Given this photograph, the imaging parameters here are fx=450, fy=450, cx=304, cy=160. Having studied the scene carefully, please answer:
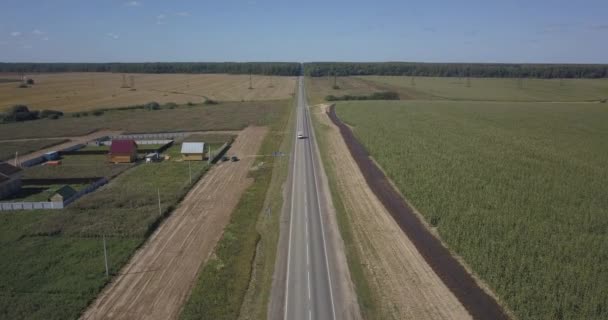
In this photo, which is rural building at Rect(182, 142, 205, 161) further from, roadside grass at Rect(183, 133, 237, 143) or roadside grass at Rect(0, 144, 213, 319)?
roadside grass at Rect(183, 133, 237, 143)

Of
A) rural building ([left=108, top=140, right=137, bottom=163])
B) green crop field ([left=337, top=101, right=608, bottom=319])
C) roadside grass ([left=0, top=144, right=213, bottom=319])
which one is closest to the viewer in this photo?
roadside grass ([left=0, top=144, right=213, bottom=319])

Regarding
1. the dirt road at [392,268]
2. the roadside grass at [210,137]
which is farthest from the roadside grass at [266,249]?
the roadside grass at [210,137]

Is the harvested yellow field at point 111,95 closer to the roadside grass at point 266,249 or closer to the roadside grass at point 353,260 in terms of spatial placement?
the roadside grass at point 266,249

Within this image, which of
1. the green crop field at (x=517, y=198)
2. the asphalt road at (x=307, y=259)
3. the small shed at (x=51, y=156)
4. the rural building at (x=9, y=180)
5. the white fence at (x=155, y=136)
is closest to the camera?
the asphalt road at (x=307, y=259)

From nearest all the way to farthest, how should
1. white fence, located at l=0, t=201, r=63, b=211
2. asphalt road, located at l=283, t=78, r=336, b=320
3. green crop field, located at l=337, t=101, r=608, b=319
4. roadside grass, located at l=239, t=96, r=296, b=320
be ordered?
1. asphalt road, located at l=283, t=78, r=336, b=320
2. roadside grass, located at l=239, t=96, r=296, b=320
3. green crop field, located at l=337, t=101, r=608, b=319
4. white fence, located at l=0, t=201, r=63, b=211

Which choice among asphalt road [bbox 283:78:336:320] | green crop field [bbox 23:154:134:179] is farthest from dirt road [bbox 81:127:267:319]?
green crop field [bbox 23:154:134:179]

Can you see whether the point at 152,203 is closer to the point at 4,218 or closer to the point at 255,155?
the point at 4,218

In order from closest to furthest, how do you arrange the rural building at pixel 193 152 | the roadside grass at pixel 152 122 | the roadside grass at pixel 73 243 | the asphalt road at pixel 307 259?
the asphalt road at pixel 307 259 → the roadside grass at pixel 73 243 → the rural building at pixel 193 152 → the roadside grass at pixel 152 122
